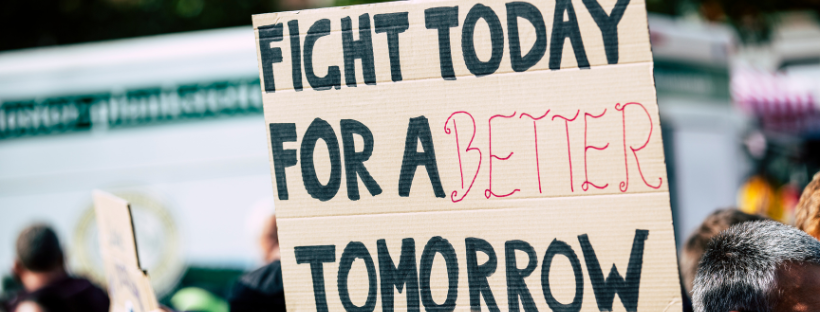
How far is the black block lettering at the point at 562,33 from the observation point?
1642 millimetres

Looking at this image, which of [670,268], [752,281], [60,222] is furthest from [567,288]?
[60,222]

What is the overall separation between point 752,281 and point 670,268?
179 millimetres

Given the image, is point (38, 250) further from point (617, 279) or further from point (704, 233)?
point (704, 233)

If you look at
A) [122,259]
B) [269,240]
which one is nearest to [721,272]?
[122,259]

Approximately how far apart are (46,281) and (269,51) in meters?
2.08

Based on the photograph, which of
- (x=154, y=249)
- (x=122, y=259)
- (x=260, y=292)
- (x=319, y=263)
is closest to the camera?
(x=319, y=263)

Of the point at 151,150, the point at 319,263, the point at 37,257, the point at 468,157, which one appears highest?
the point at 151,150

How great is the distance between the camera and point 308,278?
5.71ft

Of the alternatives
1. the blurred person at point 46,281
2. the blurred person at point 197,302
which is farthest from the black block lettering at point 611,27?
the blurred person at point 197,302

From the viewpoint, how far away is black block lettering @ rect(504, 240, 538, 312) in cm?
165

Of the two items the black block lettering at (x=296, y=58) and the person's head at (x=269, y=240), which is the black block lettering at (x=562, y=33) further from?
the person's head at (x=269, y=240)

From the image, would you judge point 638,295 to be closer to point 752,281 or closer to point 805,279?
point 752,281

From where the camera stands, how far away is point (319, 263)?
1.74 m

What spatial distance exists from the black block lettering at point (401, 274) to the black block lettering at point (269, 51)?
521mm
